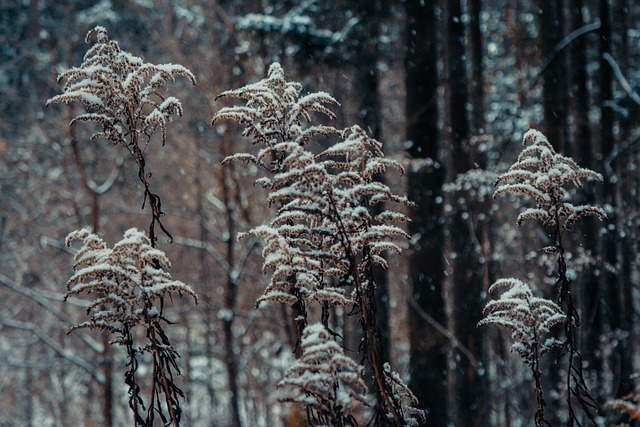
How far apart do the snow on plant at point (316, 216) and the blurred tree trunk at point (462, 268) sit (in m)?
6.77

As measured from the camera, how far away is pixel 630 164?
10578mm

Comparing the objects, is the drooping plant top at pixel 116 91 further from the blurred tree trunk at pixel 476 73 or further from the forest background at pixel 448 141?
the blurred tree trunk at pixel 476 73

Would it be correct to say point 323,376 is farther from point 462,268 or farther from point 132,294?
point 462,268

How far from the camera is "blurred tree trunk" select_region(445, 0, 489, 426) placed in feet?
31.7

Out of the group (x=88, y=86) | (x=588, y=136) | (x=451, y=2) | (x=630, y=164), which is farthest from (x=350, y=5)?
(x=88, y=86)

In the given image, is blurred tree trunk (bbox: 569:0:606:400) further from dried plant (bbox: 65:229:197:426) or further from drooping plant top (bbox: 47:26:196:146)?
dried plant (bbox: 65:229:197:426)

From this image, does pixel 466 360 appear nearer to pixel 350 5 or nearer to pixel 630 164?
pixel 630 164

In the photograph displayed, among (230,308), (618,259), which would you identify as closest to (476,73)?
(618,259)

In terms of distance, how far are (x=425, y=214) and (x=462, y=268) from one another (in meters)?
1.05

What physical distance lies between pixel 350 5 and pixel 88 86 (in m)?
8.49

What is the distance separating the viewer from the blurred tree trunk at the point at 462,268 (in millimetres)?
9648

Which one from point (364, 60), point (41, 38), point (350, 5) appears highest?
point (41, 38)

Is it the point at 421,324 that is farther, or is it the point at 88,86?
the point at 421,324

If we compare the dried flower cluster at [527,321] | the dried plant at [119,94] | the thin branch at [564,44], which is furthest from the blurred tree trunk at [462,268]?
the dried plant at [119,94]
